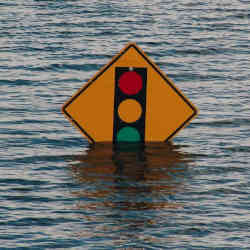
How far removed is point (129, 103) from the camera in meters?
13.2

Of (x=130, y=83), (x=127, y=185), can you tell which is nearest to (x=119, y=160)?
(x=130, y=83)

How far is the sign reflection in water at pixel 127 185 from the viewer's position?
1016 cm

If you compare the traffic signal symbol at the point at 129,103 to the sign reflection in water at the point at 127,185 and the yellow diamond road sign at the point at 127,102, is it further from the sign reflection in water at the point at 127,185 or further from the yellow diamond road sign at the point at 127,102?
the sign reflection in water at the point at 127,185

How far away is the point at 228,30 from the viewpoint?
2519 centimetres

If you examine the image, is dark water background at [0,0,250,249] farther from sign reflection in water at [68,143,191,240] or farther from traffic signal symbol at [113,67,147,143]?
traffic signal symbol at [113,67,147,143]

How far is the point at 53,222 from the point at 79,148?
3461 mm

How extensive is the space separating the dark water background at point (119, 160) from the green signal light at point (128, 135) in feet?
0.95

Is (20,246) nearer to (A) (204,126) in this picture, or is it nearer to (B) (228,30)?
(A) (204,126)

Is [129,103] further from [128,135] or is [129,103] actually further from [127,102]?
[128,135]

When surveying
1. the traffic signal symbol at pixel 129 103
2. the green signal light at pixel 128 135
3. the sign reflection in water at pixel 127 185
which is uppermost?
the traffic signal symbol at pixel 129 103

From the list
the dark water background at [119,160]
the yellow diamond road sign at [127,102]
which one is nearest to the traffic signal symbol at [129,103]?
the yellow diamond road sign at [127,102]

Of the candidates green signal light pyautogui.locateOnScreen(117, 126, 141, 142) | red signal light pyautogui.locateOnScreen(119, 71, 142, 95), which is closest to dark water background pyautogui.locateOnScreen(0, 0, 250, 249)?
green signal light pyautogui.locateOnScreen(117, 126, 141, 142)

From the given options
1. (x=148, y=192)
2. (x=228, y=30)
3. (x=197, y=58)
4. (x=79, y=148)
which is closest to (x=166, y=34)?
(x=228, y=30)

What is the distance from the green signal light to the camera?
43.5 feet
